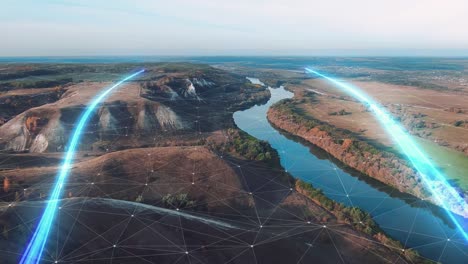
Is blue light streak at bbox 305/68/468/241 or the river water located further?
blue light streak at bbox 305/68/468/241

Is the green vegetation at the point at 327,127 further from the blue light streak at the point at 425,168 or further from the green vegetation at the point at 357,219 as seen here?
the green vegetation at the point at 357,219

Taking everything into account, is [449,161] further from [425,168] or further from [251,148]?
[251,148]

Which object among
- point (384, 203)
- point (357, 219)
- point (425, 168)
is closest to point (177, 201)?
point (357, 219)

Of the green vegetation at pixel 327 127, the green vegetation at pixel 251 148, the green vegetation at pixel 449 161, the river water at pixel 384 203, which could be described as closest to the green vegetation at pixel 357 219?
the river water at pixel 384 203

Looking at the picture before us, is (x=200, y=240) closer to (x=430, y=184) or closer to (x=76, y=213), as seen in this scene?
(x=76, y=213)

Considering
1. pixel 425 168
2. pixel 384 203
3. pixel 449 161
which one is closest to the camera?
pixel 384 203

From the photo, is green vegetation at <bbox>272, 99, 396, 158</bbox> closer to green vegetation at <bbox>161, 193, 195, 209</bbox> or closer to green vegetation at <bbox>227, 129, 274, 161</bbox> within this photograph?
green vegetation at <bbox>227, 129, 274, 161</bbox>

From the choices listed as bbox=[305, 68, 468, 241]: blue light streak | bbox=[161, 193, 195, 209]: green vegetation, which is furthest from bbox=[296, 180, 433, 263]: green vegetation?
bbox=[161, 193, 195, 209]: green vegetation

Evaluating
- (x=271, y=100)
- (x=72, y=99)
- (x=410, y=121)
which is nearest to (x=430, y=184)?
(x=410, y=121)

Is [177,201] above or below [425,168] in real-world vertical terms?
above
